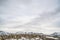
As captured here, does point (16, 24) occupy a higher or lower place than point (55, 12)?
lower

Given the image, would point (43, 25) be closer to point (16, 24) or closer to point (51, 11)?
point (51, 11)

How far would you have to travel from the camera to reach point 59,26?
8.70 feet

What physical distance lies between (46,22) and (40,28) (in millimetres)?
225

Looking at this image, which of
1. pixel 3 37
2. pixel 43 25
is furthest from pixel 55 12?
pixel 3 37

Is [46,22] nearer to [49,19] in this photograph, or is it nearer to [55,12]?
[49,19]

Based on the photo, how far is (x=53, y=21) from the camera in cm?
264

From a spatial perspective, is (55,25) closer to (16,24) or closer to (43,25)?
(43,25)

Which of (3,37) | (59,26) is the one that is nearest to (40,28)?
(59,26)

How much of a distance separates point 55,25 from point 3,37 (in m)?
1.39

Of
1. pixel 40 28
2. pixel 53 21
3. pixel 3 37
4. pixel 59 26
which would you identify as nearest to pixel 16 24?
pixel 3 37

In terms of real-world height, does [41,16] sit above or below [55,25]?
above

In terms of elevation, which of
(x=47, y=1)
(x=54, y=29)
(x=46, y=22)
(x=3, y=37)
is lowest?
(x=3, y=37)

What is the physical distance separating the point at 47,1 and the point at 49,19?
479 mm

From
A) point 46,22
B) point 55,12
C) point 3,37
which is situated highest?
point 55,12
